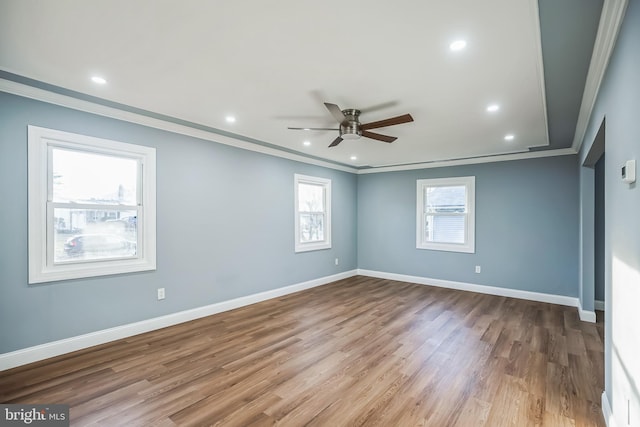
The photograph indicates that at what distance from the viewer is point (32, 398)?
225cm

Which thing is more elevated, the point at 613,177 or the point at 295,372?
the point at 613,177

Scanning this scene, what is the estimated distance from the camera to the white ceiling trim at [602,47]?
1.59 metres

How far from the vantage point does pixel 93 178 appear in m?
3.26

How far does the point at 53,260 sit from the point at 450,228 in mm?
6089

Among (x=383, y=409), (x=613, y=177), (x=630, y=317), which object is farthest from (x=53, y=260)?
(x=613, y=177)

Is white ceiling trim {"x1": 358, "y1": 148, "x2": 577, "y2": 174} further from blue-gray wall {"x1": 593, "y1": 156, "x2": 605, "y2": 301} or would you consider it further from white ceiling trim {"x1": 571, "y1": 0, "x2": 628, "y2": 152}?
white ceiling trim {"x1": 571, "y1": 0, "x2": 628, "y2": 152}

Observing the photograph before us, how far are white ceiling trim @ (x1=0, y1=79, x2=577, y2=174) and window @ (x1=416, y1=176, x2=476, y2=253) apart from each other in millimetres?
400

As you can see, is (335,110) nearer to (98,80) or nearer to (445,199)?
(98,80)

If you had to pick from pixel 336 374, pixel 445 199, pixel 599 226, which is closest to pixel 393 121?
pixel 336 374

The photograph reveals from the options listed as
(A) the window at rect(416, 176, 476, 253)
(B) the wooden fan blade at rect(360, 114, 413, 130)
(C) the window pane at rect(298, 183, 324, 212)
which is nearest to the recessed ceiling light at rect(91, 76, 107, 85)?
(B) the wooden fan blade at rect(360, 114, 413, 130)

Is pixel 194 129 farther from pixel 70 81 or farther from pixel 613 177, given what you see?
pixel 613 177

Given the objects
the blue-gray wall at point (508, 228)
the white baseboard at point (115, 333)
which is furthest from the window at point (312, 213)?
the blue-gray wall at point (508, 228)

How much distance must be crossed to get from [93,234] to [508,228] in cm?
620

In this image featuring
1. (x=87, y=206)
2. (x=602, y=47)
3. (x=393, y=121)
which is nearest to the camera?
(x=602, y=47)
